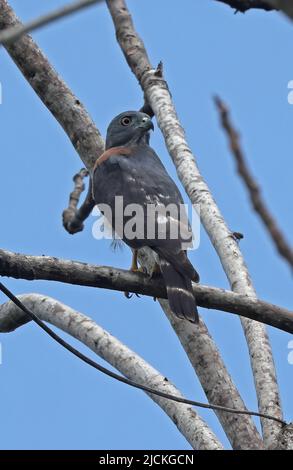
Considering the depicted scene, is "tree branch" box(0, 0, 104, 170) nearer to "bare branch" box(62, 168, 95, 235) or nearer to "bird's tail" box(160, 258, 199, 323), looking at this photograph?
"bare branch" box(62, 168, 95, 235)

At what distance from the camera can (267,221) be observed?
115 cm

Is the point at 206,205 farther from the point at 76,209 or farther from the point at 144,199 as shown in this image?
the point at 76,209

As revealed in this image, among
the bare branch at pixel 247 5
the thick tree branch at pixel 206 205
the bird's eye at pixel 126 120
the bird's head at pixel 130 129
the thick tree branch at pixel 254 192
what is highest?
the bird's eye at pixel 126 120

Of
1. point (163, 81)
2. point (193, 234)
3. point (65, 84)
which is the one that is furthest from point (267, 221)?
point (65, 84)

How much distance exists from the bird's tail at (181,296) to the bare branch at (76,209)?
214 centimetres

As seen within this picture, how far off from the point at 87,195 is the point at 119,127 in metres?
0.69

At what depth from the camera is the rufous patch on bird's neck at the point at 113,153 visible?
5.89 meters

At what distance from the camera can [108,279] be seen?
3.93 meters

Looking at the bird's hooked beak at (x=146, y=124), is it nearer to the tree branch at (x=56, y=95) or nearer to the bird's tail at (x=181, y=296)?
the tree branch at (x=56, y=95)

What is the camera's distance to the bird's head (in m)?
6.50

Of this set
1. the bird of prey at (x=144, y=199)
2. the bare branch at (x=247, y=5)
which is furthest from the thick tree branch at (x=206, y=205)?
the bare branch at (x=247, y=5)

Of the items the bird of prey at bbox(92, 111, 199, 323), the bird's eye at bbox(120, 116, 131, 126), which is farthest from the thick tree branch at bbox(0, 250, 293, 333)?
the bird's eye at bbox(120, 116, 131, 126)
